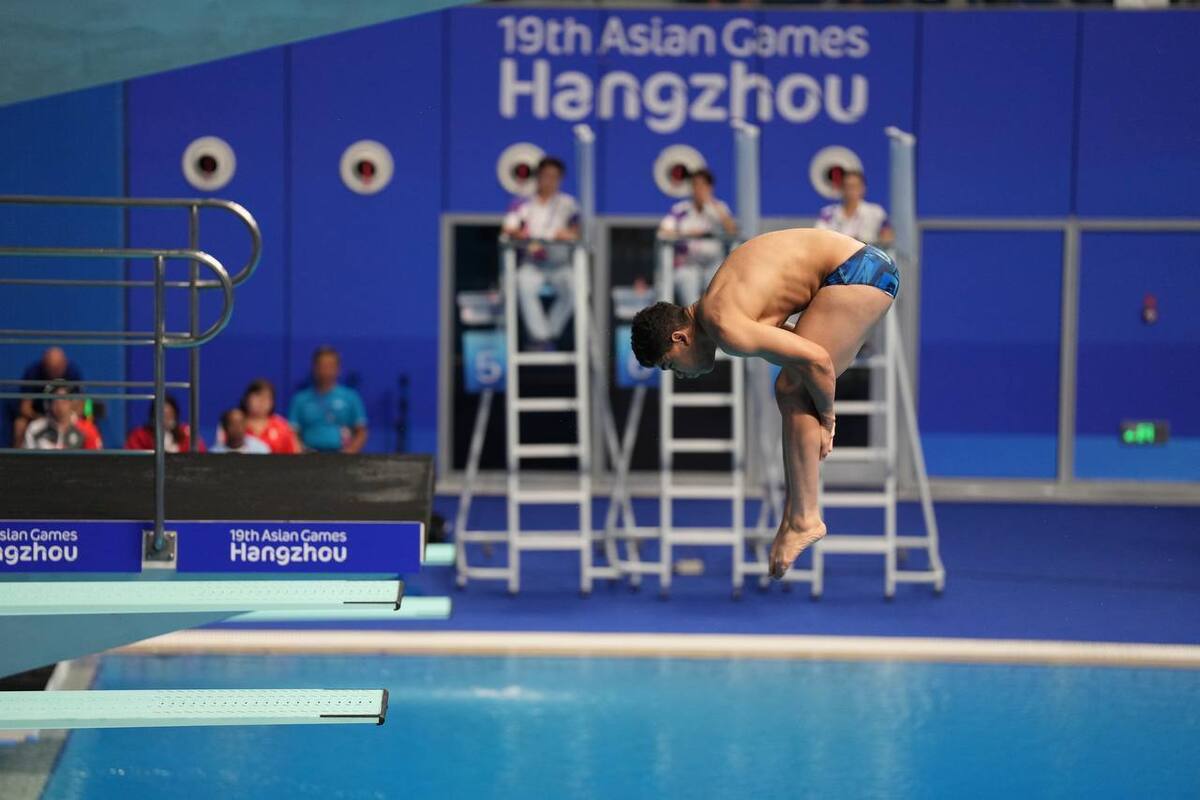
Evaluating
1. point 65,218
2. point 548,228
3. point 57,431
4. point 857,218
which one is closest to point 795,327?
point 857,218

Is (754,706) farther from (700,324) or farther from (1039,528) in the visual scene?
(1039,528)

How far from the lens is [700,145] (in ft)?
36.9

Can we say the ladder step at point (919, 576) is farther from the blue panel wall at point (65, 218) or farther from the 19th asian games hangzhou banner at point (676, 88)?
the blue panel wall at point (65, 218)

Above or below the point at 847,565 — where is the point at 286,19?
above

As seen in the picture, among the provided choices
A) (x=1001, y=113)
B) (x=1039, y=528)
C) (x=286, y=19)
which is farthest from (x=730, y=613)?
(x=1001, y=113)

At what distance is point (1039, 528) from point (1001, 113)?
3028mm

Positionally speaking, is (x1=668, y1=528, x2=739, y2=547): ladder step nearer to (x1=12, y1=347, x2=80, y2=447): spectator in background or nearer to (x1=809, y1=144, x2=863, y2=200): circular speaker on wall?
(x1=12, y1=347, x2=80, y2=447): spectator in background

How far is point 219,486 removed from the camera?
17.4 ft

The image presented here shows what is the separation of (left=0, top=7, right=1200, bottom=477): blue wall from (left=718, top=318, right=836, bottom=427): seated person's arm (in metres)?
6.91

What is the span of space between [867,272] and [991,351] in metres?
7.15

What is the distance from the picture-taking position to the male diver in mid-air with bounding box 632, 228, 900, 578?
172 inches

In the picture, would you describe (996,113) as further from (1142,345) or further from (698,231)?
(698,231)

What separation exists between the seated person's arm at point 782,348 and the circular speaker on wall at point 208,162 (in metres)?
7.55

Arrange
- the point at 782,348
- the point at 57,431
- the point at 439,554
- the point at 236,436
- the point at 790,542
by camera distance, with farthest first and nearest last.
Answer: the point at 236,436
the point at 57,431
the point at 439,554
the point at 790,542
the point at 782,348
